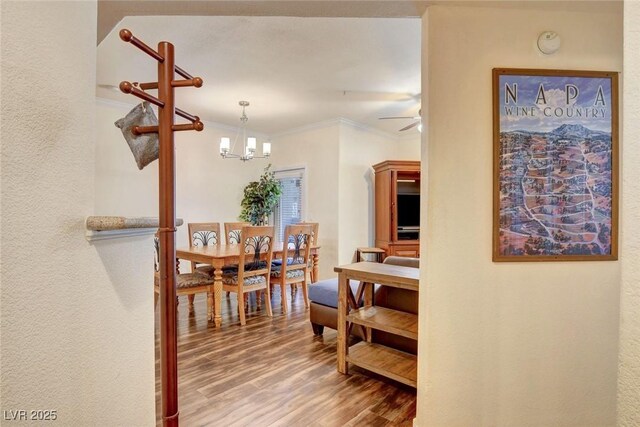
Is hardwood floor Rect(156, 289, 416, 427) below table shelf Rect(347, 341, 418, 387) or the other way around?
below

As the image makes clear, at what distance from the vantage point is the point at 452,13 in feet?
5.22

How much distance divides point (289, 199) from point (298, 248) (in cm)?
201

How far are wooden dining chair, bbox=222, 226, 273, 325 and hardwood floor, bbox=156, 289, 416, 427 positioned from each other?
0.41 m

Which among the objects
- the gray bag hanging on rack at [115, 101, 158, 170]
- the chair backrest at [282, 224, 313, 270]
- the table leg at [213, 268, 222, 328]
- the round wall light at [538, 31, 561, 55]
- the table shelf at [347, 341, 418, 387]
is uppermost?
the round wall light at [538, 31, 561, 55]

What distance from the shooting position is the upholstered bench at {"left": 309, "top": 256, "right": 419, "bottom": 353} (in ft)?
7.81

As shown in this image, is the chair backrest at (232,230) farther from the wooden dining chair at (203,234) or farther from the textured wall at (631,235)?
the textured wall at (631,235)

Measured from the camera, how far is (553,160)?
1603 millimetres

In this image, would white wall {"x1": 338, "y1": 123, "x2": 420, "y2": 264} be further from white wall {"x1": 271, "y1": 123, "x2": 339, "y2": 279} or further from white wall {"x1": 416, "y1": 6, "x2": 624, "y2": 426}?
white wall {"x1": 416, "y1": 6, "x2": 624, "y2": 426}

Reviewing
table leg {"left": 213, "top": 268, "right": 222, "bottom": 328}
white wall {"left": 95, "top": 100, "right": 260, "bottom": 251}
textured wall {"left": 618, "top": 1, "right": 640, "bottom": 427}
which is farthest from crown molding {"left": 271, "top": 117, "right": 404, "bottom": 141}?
textured wall {"left": 618, "top": 1, "right": 640, "bottom": 427}

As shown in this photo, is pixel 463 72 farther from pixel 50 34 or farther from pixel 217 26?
pixel 217 26

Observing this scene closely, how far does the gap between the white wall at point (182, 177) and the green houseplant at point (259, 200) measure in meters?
0.24

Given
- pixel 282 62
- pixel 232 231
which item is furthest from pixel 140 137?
pixel 232 231

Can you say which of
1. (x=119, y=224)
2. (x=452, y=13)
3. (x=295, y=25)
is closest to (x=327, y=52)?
(x=295, y=25)

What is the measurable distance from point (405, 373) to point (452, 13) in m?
2.09
